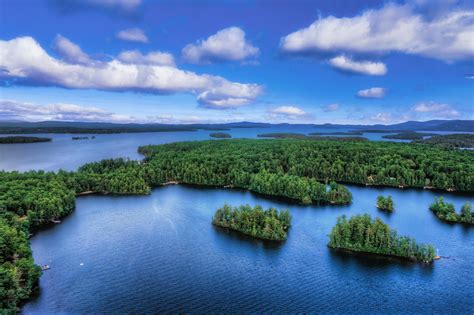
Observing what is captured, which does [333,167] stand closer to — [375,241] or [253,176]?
[253,176]

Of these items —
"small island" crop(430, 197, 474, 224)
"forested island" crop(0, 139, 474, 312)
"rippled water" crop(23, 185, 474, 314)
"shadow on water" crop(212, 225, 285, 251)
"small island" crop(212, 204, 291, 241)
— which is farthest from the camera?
"forested island" crop(0, 139, 474, 312)

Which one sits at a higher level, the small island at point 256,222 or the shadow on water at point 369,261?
the small island at point 256,222

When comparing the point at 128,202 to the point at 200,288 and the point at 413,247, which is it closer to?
the point at 200,288

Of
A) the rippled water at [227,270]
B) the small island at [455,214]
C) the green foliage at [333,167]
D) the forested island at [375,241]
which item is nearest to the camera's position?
the rippled water at [227,270]

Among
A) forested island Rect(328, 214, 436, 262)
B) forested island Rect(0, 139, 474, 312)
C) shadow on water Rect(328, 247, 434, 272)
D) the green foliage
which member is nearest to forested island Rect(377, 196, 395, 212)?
forested island Rect(0, 139, 474, 312)

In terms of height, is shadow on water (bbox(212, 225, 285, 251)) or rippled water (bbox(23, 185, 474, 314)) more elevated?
shadow on water (bbox(212, 225, 285, 251))

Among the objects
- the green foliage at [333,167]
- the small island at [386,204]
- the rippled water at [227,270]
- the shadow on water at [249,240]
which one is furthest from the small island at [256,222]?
the green foliage at [333,167]

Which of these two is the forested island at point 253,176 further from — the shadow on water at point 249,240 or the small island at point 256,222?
the shadow on water at point 249,240

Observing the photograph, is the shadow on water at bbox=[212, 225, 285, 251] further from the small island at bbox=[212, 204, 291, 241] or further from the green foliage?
the green foliage
